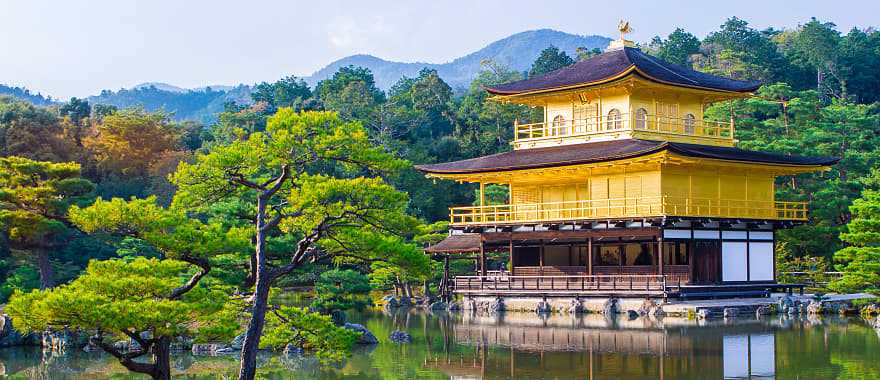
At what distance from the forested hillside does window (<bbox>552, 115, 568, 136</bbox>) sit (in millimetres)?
5423

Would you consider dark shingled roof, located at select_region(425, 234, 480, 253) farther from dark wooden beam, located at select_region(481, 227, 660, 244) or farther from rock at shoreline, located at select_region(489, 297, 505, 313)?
rock at shoreline, located at select_region(489, 297, 505, 313)

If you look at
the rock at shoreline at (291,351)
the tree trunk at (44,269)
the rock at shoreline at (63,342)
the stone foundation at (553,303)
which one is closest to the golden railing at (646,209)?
the stone foundation at (553,303)

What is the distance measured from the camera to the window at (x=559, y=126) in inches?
1496

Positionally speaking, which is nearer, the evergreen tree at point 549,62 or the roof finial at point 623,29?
the roof finial at point 623,29

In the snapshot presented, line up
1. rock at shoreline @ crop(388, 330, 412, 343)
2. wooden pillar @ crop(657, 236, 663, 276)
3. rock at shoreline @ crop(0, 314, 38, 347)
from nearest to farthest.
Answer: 1. rock at shoreline @ crop(388, 330, 412, 343)
2. rock at shoreline @ crop(0, 314, 38, 347)
3. wooden pillar @ crop(657, 236, 663, 276)

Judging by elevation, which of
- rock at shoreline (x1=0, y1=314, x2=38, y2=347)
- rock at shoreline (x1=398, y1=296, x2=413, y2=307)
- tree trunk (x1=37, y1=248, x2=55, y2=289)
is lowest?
rock at shoreline (x1=398, y1=296, x2=413, y2=307)

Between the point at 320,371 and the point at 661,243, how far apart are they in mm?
14788

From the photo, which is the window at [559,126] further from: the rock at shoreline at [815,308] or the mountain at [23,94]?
the mountain at [23,94]

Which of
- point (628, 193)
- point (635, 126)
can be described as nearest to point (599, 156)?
Result: point (628, 193)

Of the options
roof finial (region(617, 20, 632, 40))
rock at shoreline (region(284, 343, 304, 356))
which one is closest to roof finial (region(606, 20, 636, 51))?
roof finial (region(617, 20, 632, 40))

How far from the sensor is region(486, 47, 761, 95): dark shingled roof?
118 ft

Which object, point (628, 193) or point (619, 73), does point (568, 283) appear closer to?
point (628, 193)

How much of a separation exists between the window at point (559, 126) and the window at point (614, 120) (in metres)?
1.85

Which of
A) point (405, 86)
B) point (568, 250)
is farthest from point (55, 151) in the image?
point (405, 86)
